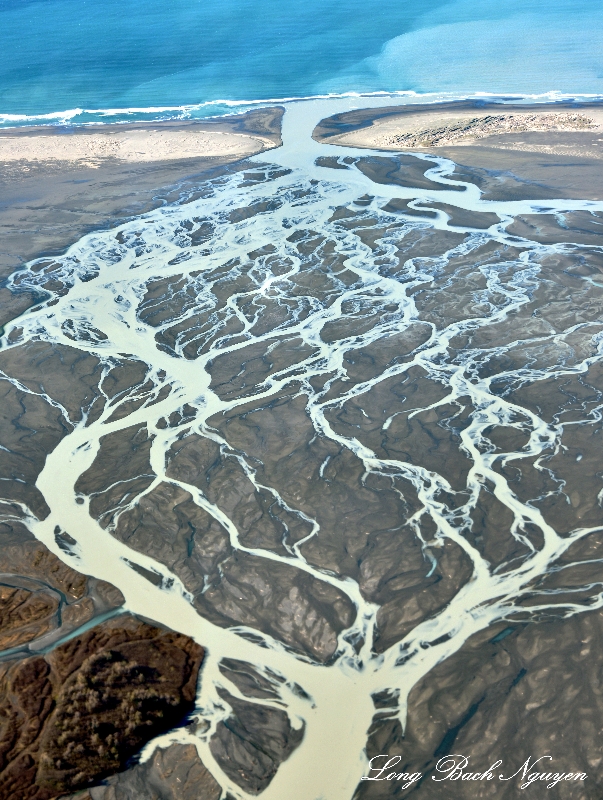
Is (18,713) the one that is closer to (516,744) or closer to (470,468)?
(516,744)

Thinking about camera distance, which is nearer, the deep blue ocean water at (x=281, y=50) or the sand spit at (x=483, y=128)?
the sand spit at (x=483, y=128)

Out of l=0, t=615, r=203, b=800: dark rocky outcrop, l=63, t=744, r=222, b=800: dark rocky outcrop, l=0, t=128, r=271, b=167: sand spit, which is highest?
l=0, t=128, r=271, b=167: sand spit

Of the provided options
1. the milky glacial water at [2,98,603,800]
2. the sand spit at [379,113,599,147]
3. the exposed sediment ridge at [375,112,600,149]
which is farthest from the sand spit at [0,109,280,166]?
the sand spit at [379,113,599,147]

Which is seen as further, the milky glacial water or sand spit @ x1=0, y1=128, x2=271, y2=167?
sand spit @ x1=0, y1=128, x2=271, y2=167

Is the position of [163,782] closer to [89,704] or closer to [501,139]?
[89,704]

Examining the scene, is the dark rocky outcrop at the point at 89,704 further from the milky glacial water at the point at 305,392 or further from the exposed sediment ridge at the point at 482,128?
the exposed sediment ridge at the point at 482,128

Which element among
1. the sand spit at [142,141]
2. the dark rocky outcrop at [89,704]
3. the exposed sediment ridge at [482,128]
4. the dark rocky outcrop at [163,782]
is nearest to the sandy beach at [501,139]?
the exposed sediment ridge at [482,128]

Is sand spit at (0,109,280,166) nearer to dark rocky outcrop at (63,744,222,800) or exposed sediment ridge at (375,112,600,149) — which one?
exposed sediment ridge at (375,112,600,149)
